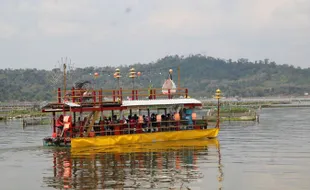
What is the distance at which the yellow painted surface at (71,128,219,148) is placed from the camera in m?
36.9

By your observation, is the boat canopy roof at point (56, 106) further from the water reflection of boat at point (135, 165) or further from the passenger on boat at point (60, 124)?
the water reflection of boat at point (135, 165)

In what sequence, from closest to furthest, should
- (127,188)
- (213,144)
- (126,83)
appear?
(127,188), (213,144), (126,83)

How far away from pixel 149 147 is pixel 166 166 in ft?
25.9

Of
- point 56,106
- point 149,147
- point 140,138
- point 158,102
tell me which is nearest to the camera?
point 56,106

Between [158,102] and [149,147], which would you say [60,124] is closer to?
[149,147]

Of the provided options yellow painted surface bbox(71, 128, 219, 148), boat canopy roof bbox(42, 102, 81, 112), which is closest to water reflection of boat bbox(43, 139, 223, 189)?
yellow painted surface bbox(71, 128, 219, 148)

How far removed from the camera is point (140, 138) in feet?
130

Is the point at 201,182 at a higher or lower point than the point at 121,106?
lower

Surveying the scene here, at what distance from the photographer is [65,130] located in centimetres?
3712

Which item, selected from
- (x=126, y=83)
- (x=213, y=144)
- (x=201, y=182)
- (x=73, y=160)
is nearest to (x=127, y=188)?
(x=201, y=182)

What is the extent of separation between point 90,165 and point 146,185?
668 centimetres

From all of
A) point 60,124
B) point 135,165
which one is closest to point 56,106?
point 60,124

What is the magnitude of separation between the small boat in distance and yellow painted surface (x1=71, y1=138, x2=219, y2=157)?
18.1 inches

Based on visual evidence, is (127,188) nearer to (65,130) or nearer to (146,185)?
(146,185)
